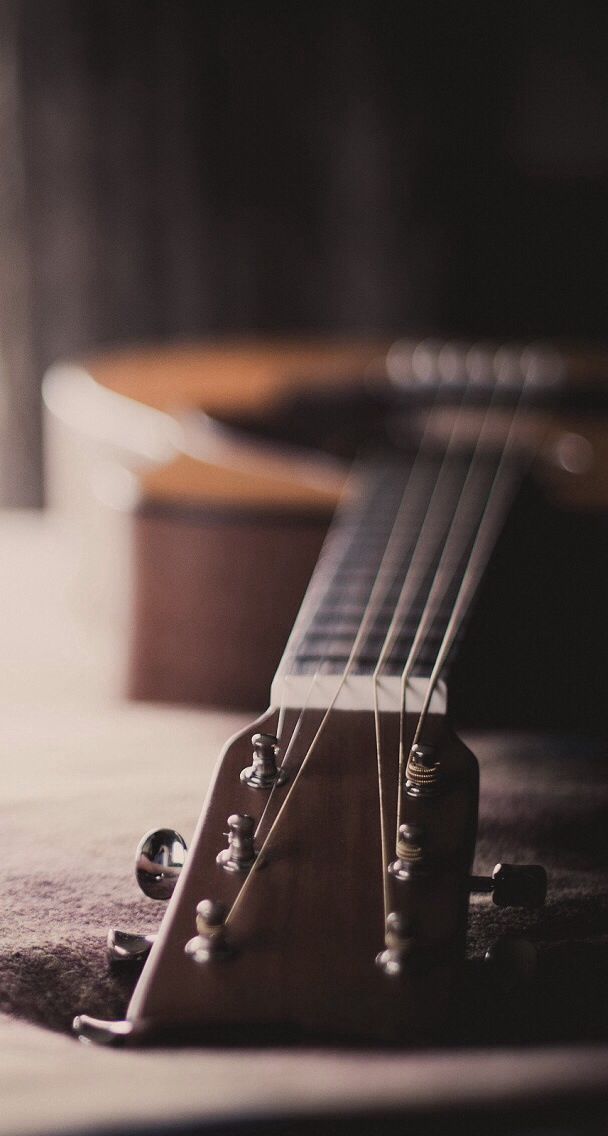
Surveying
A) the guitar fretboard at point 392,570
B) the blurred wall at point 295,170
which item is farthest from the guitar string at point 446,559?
the blurred wall at point 295,170

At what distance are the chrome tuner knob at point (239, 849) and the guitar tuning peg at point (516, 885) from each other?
0.08 metres

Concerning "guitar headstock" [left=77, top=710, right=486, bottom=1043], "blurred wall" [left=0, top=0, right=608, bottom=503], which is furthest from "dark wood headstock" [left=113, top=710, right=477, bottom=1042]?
"blurred wall" [left=0, top=0, right=608, bottom=503]

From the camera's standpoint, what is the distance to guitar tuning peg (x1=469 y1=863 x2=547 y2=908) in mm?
376

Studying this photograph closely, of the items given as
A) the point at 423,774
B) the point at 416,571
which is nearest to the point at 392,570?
the point at 416,571

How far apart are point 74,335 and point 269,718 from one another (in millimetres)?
1963

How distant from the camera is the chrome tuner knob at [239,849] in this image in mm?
353

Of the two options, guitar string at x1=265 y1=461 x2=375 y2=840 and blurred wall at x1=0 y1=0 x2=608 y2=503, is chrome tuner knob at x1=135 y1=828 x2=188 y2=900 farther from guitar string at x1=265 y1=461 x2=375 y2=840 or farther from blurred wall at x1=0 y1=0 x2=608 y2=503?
blurred wall at x1=0 y1=0 x2=608 y2=503

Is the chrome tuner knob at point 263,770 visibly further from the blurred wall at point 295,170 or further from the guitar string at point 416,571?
the blurred wall at point 295,170

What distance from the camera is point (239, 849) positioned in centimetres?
35

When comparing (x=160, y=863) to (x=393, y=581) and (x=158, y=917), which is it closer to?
(x=158, y=917)

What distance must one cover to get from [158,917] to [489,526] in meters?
0.41

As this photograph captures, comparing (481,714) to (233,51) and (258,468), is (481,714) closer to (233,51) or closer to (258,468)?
(258,468)

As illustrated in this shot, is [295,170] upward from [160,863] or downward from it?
upward

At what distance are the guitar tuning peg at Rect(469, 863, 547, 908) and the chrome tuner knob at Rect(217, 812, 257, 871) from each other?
3.1 inches
